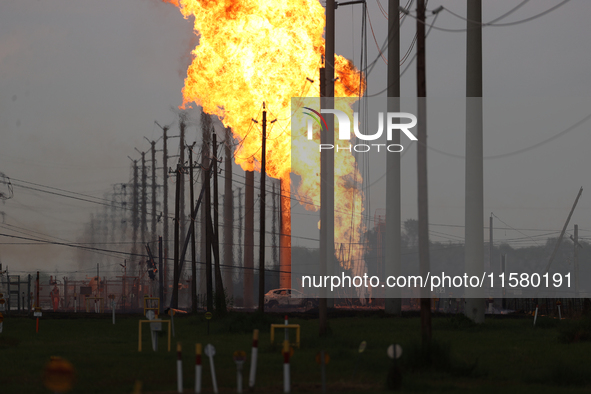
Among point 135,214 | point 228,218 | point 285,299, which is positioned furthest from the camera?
point 135,214

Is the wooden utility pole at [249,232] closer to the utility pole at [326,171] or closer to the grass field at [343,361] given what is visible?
the grass field at [343,361]

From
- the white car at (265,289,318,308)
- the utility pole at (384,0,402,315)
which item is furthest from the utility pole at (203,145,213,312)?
the white car at (265,289,318,308)

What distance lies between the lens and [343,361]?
19.0m

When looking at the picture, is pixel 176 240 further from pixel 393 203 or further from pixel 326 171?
pixel 326 171

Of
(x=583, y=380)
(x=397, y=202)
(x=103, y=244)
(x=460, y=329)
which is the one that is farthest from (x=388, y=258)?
(x=103, y=244)

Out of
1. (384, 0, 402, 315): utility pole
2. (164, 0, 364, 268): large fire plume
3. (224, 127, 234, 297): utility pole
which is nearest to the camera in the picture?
(384, 0, 402, 315): utility pole

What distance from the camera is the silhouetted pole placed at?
3291cm

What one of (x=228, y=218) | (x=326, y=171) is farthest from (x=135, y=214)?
(x=326, y=171)

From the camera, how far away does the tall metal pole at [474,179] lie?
32906 mm

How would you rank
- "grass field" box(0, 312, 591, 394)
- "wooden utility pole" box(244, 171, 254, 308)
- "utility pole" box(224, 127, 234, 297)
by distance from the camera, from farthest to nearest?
"utility pole" box(224, 127, 234, 297), "wooden utility pole" box(244, 171, 254, 308), "grass field" box(0, 312, 591, 394)

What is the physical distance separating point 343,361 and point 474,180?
636 inches

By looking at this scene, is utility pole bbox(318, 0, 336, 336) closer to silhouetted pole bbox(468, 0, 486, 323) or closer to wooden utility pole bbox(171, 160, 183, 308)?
silhouetted pole bbox(468, 0, 486, 323)

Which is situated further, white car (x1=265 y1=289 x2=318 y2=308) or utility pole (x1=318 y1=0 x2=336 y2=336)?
white car (x1=265 y1=289 x2=318 y2=308)

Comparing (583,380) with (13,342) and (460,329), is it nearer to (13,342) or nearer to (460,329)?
(460,329)
